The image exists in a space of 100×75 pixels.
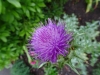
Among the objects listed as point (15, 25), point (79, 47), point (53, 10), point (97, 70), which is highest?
point (53, 10)

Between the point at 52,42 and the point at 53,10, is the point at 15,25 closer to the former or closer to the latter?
the point at 53,10

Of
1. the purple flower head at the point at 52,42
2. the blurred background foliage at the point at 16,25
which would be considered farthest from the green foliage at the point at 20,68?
the purple flower head at the point at 52,42

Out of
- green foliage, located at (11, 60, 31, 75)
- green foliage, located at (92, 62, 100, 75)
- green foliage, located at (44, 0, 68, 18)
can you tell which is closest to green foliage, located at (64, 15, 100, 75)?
green foliage, located at (92, 62, 100, 75)

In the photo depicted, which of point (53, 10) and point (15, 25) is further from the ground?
point (53, 10)

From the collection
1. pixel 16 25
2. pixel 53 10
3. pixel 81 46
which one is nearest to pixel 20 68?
pixel 16 25

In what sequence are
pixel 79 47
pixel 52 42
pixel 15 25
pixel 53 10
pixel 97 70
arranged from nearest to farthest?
pixel 52 42
pixel 79 47
pixel 15 25
pixel 97 70
pixel 53 10

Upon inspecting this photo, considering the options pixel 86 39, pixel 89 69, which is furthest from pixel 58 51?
pixel 89 69
